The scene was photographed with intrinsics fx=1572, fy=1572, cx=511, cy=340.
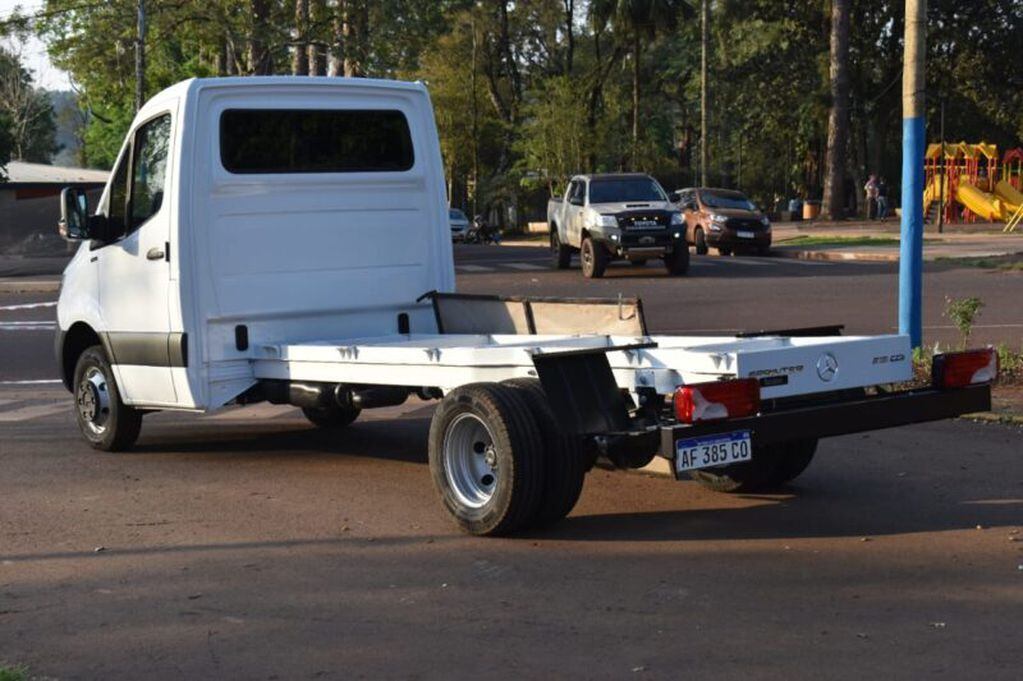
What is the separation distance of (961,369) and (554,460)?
7.47 feet

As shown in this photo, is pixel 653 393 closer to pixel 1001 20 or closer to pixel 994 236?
pixel 994 236

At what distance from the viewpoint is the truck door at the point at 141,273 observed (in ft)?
32.8

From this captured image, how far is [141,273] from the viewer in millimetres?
10266

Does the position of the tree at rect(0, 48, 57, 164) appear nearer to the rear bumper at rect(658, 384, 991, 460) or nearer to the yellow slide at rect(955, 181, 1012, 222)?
the yellow slide at rect(955, 181, 1012, 222)

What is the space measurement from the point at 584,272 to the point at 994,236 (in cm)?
1584

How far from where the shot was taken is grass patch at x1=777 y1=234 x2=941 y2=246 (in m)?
40.6

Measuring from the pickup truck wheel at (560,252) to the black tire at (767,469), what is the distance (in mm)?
23814

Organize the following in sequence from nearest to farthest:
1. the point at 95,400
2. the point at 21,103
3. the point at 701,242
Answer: the point at 95,400, the point at 701,242, the point at 21,103

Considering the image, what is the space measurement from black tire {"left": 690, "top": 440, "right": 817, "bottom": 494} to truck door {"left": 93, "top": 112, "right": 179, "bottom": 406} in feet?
11.3

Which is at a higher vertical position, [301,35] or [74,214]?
[301,35]

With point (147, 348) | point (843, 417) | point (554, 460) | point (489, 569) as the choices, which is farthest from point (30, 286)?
point (843, 417)

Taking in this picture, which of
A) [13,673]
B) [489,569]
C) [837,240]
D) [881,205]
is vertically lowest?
[837,240]

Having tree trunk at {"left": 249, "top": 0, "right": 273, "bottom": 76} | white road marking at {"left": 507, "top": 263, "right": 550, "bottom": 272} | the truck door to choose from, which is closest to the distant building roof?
tree trunk at {"left": 249, "top": 0, "right": 273, "bottom": 76}

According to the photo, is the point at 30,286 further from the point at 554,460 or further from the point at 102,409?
the point at 554,460
